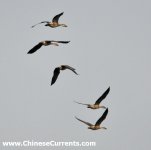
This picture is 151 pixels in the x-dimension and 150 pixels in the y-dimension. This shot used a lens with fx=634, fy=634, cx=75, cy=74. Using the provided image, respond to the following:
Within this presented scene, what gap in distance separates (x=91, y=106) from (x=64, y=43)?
952 centimetres

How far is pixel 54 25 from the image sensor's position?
55.2 m

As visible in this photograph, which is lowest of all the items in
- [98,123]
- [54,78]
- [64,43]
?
[98,123]

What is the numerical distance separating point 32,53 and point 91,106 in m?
8.03

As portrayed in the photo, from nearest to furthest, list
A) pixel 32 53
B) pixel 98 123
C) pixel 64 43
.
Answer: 1. pixel 64 43
2. pixel 32 53
3. pixel 98 123

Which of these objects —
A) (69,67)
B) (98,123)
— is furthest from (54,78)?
(98,123)

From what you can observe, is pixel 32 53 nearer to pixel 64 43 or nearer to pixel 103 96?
pixel 64 43

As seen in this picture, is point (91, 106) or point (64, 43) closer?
point (64, 43)

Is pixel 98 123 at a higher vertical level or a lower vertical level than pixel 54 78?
lower

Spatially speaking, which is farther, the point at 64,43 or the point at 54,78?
the point at 54,78

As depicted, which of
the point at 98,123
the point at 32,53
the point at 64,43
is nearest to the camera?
the point at 64,43

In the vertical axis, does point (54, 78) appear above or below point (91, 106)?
above

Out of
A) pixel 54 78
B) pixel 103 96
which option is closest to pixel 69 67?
pixel 54 78

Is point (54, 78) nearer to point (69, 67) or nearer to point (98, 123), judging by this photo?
point (69, 67)

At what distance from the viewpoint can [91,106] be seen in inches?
2264
